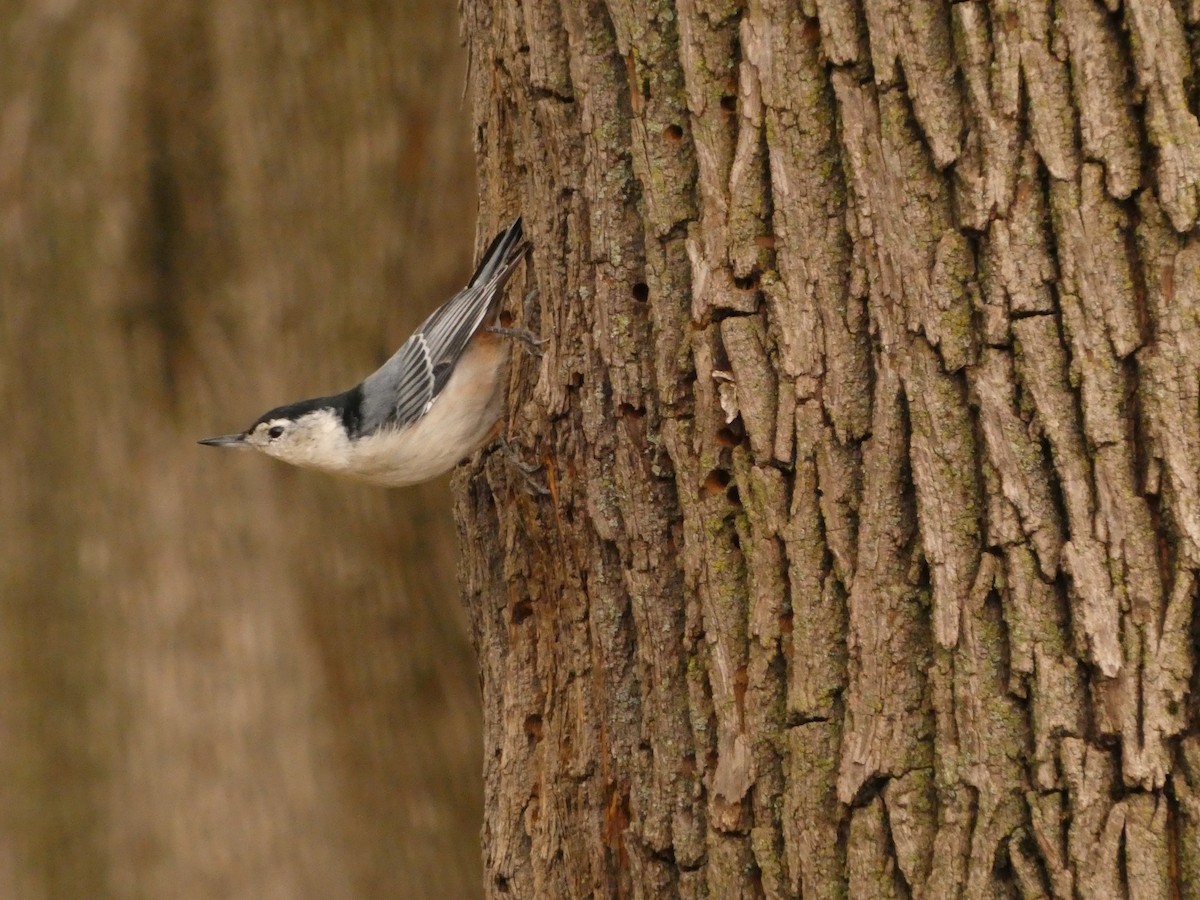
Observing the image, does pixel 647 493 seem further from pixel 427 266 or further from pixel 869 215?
pixel 427 266

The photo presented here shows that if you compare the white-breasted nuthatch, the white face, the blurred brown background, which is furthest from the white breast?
the blurred brown background

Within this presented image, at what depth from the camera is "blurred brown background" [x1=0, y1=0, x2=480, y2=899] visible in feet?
13.6

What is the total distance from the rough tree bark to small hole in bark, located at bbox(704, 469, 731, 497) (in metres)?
0.01

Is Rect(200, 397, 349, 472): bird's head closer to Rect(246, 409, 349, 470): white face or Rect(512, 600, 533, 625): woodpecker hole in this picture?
Rect(246, 409, 349, 470): white face

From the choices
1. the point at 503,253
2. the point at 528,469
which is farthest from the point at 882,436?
the point at 503,253

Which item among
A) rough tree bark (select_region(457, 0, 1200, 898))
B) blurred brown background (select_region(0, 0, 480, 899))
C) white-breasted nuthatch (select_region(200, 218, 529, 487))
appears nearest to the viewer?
rough tree bark (select_region(457, 0, 1200, 898))

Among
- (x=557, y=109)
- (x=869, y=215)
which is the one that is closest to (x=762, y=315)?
(x=869, y=215)

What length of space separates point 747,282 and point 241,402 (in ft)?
8.81

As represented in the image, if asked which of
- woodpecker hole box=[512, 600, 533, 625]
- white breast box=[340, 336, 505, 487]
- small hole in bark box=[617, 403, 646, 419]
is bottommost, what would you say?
woodpecker hole box=[512, 600, 533, 625]

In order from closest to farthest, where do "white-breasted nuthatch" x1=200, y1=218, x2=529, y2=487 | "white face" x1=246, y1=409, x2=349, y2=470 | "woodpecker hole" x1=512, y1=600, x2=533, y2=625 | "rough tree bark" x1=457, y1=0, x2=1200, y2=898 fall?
"rough tree bark" x1=457, y1=0, x2=1200, y2=898 < "woodpecker hole" x1=512, y1=600, x2=533, y2=625 < "white-breasted nuthatch" x1=200, y1=218, x2=529, y2=487 < "white face" x1=246, y1=409, x2=349, y2=470

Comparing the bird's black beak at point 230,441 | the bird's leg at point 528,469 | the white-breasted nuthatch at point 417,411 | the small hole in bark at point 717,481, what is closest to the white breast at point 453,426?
the white-breasted nuthatch at point 417,411

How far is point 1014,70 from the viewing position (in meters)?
1.79

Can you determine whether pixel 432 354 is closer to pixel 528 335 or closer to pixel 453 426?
pixel 453 426

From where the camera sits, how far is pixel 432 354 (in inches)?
133
